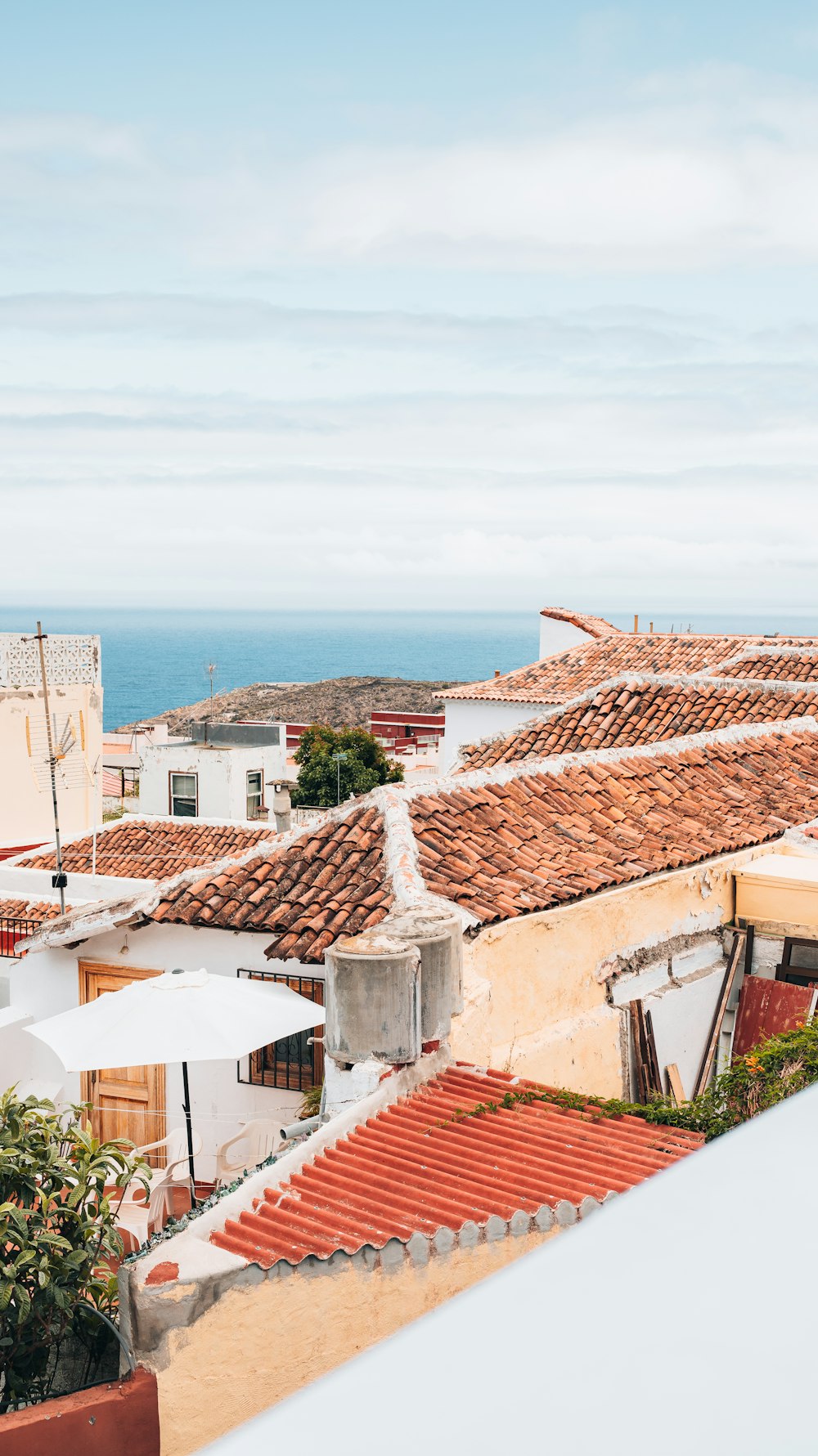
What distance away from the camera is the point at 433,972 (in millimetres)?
7039

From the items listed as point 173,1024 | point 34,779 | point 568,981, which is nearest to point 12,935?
point 173,1024

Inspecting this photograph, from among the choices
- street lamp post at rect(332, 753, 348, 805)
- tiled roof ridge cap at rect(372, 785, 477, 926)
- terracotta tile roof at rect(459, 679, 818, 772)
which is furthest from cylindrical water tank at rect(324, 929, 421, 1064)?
street lamp post at rect(332, 753, 348, 805)

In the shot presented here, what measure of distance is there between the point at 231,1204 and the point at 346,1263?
0.75 meters

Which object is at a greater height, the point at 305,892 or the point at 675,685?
the point at 675,685

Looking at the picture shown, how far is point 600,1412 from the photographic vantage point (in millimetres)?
738

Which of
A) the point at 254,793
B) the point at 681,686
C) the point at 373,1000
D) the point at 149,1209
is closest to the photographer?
the point at 373,1000

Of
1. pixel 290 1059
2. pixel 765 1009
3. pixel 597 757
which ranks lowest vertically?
pixel 290 1059

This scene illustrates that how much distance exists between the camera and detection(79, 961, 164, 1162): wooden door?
9.64 meters

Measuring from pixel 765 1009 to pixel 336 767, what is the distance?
101 ft

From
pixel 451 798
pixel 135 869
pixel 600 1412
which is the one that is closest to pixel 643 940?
pixel 451 798

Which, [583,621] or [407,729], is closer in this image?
[583,621]

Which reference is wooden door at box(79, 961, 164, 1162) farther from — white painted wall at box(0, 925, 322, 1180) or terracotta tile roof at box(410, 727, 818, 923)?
terracotta tile roof at box(410, 727, 818, 923)

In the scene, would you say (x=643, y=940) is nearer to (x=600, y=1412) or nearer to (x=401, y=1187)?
(x=401, y=1187)

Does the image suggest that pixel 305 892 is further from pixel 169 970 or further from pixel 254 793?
pixel 254 793
